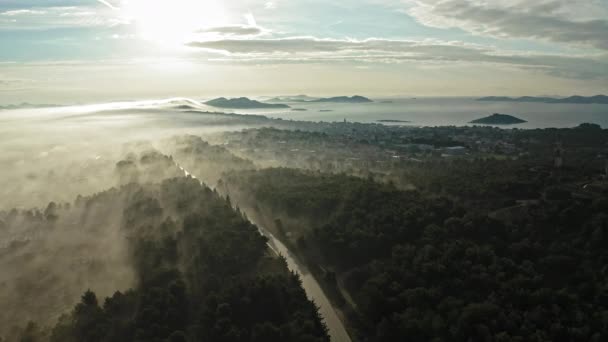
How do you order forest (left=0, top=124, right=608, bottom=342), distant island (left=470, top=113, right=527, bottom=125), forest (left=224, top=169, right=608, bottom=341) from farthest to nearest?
distant island (left=470, top=113, right=527, bottom=125), forest (left=0, top=124, right=608, bottom=342), forest (left=224, top=169, right=608, bottom=341)

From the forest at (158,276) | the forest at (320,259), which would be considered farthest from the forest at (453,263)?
the forest at (158,276)

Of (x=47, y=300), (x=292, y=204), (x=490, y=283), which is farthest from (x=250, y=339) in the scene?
(x=292, y=204)

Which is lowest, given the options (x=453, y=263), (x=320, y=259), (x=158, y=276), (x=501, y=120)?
(x=320, y=259)

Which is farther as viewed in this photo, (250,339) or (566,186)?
(566,186)

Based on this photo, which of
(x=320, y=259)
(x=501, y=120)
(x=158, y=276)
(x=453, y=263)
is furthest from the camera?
(x=501, y=120)

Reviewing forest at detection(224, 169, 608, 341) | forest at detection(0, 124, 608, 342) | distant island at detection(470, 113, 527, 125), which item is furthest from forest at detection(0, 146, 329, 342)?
distant island at detection(470, 113, 527, 125)

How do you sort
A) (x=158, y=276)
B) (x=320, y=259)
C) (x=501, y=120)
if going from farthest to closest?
1. (x=501, y=120)
2. (x=320, y=259)
3. (x=158, y=276)

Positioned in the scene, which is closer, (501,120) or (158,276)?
(158,276)

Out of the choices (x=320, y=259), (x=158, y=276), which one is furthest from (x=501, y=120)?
(x=158, y=276)

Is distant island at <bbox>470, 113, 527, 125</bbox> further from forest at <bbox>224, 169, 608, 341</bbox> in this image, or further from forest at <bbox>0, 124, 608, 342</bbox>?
forest at <bbox>224, 169, 608, 341</bbox>

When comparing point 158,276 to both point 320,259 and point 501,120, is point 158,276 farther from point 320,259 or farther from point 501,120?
point 501,120

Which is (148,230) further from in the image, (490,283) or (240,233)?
(490,283)
